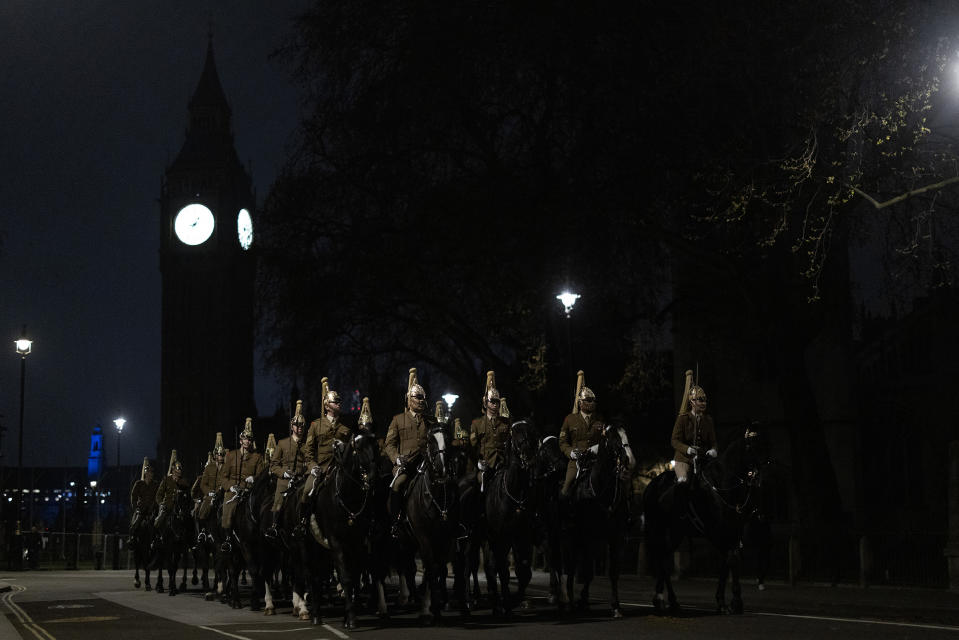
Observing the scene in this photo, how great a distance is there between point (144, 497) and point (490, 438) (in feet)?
51.7

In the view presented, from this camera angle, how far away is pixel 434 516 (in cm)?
1858

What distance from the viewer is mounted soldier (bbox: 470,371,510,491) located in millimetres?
20828

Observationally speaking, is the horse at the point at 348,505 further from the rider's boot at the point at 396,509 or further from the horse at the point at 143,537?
the horse at the point at 143,537

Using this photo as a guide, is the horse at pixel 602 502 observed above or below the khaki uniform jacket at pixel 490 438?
below

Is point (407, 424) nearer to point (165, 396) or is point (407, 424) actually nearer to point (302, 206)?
point (302, 206)

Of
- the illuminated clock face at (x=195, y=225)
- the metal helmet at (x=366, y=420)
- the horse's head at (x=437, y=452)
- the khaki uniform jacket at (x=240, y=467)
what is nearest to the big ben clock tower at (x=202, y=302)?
the illuminated clock face at (x=195, y=225)

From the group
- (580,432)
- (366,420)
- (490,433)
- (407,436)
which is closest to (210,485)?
(366,420)

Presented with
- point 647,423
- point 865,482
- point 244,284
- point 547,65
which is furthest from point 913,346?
point 244,284

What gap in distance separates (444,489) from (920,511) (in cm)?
3342

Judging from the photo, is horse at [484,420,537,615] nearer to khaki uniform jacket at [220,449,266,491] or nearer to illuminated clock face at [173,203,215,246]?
khaki uniform jacket at [220,449,266,491]

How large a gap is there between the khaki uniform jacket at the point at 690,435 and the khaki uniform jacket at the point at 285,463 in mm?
6127

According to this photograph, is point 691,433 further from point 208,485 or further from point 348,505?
point 208,485

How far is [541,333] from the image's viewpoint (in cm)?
3756

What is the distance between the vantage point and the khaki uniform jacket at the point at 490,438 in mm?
20875
